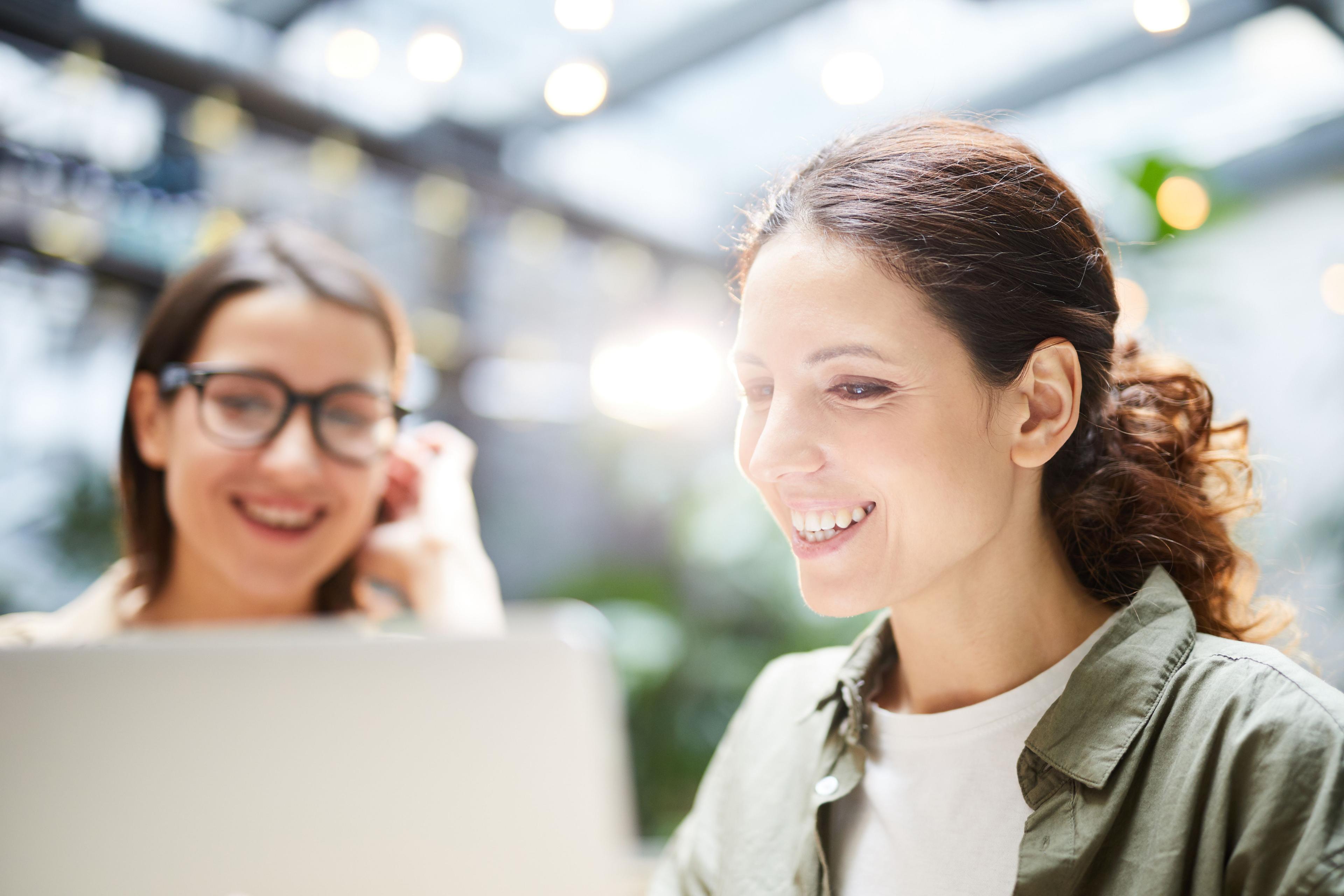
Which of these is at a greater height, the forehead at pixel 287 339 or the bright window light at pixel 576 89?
the bright window light at pixel 576 89

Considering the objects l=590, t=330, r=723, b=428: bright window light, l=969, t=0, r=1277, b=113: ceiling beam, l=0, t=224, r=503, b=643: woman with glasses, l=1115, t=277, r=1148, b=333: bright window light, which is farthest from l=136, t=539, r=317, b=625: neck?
l=969, t=0, r=1277, b=113: ceiling beam

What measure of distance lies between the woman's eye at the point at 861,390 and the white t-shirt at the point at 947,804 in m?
0.36

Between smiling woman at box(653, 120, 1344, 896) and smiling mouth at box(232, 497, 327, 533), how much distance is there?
753 millimetres

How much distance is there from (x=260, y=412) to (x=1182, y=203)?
98.4 inches

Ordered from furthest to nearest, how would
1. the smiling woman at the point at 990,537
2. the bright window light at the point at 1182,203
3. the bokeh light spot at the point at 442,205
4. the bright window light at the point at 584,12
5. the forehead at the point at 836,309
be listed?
the bokeh light spot at the point at 442,205, the bright window light at the point at 1182,203, the bright window light at the point at 584,12, the forehead at the point at 836,309, the smiling woman at the point at 990,537

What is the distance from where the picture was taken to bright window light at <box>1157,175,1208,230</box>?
2604 mm

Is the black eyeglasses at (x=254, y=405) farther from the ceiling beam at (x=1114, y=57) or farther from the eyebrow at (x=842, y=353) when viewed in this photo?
the ceiling beam at (x=1114, y=57)

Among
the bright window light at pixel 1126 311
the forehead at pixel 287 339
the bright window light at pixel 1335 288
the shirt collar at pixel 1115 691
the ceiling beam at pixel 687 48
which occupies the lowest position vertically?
the shirt collar at pixel 1115 691

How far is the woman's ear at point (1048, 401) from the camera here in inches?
40.9

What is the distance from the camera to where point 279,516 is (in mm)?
1443

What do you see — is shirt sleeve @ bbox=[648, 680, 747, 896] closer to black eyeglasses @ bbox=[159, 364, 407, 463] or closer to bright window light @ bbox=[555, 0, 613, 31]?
black eyeglasses @ bbox=[159, 364, 407, 463]

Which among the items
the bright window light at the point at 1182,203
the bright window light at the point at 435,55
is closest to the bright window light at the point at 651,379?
the bright window light at the point at 435,55

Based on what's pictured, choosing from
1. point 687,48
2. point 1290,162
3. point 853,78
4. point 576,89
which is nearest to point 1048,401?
point 853,78

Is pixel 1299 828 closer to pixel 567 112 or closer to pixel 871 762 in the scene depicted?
pixel 871 762
